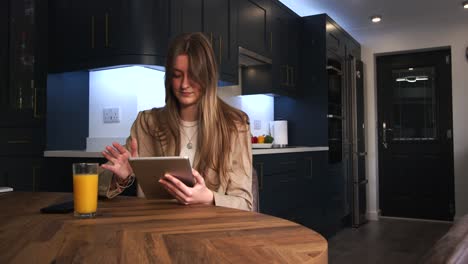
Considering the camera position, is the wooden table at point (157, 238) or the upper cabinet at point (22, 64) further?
the upper cabinet at point (22, 64)

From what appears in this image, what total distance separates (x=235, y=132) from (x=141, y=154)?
1.14 feet

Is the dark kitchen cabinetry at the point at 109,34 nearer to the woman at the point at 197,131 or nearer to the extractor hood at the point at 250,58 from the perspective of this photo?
the extractor hood at the point at 250,58

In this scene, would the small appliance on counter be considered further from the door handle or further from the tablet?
the tablet

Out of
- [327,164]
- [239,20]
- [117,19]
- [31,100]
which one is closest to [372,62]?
[327,164]

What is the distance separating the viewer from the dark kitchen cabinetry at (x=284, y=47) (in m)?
3.82

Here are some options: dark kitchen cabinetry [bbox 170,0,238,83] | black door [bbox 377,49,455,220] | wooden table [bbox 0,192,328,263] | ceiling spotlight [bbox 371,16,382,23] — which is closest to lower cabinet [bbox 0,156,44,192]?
dark kitchen cabinetry [bbox 170,0,238,83]

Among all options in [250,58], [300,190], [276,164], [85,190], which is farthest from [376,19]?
[85,190]

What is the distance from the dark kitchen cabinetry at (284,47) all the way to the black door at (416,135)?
159 cm

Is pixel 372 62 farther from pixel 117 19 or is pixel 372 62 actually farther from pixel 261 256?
pixel 261 256

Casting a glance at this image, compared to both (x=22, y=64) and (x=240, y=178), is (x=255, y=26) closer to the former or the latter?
(x=22, y=64)

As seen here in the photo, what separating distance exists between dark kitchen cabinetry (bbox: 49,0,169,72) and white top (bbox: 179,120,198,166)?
3.67ft

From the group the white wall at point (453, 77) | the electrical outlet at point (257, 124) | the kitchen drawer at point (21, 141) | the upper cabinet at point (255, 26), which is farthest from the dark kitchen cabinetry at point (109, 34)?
the white wall at point (453, 77)

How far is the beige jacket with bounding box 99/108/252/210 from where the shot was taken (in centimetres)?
119

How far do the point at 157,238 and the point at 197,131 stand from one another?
0.73 m
